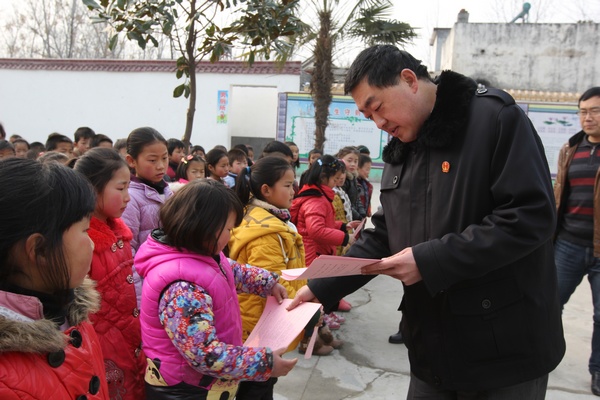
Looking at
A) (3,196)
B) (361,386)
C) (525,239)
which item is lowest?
(361,386)

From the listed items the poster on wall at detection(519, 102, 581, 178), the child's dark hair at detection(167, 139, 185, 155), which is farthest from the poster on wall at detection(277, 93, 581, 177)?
the child's dark hair at detection(167, 139, 185, 155)

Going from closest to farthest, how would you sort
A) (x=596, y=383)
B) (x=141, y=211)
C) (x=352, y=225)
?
1. (x=141, y=211)
2. (x=596, y=383)
3. (x=352, y=225)

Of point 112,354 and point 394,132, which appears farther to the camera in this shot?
point 112,354

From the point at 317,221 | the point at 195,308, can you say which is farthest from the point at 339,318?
the point at 195,308

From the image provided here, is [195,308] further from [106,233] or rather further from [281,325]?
[106,233]

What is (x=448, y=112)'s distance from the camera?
1.42 m

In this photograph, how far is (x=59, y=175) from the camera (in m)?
1.02

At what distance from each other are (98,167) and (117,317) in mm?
575

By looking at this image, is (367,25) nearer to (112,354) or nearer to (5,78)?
(112,354)

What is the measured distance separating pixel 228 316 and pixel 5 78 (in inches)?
611

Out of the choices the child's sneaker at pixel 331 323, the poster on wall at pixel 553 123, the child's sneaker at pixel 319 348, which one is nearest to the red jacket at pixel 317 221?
the child's sneaker at pixel 331 323

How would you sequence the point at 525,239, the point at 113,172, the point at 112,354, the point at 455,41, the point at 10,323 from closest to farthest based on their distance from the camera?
the point at 10,323 → the point at 525,239 → the point at 112,354 → the point at 113,172 → the point at 455,41

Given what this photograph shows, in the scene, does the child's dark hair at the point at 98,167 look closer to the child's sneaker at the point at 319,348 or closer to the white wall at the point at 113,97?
the child's sneaker at the point at 319,348

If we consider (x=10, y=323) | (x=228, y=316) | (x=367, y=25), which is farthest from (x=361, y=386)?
(x=367, y=25)
